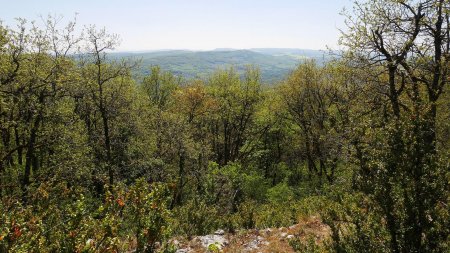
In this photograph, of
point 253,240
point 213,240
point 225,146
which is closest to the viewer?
point 213,240

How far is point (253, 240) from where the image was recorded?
1255 cm

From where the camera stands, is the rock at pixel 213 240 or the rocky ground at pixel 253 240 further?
the rock at pixel 213 240

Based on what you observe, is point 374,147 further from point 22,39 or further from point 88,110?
point 88,110

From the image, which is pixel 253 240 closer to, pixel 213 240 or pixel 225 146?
pixel 213 240

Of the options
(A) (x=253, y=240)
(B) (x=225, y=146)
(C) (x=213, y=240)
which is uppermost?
(C) (x=213, y=240)

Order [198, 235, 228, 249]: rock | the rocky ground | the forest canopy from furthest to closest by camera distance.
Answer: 1. [198, 235, 228, 249]: rock
2. the rocky ground
3. the forest canopy

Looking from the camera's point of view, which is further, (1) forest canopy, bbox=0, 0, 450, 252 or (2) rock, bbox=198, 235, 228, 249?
(2) rock, bbox=198, 235, 228, 249

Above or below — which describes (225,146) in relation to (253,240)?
below

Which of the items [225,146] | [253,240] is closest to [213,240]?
[253,240]

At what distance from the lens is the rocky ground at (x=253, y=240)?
11.5 meters

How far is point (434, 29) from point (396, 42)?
68.3 inches

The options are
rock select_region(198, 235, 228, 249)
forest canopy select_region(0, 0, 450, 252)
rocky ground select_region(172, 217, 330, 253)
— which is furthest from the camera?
rock select_region(198, 235, 228, 249)

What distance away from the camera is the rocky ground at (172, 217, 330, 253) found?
37.7ft

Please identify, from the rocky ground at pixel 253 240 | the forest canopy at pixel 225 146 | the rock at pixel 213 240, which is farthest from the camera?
the rock at pixel 213 240
